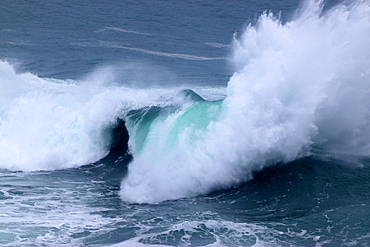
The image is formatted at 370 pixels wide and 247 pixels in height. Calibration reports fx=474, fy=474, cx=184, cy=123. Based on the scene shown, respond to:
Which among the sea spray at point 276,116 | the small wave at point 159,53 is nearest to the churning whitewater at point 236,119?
the sea spray at point 276,116

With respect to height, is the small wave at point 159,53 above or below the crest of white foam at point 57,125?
above

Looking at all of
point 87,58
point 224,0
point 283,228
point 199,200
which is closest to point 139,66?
point 87,58

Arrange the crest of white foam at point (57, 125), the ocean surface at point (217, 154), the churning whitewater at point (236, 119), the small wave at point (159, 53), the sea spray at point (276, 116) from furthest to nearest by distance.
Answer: the small wave at point (159, 53) → the crest of white foam at point (57, 125) → the churning whitewater at point (236, 119) → the sea spray at point (276, 116) → the ocean surface at point (217, 154)

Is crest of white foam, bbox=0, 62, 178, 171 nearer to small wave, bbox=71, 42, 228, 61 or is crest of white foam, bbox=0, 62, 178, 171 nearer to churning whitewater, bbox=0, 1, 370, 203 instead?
churning whitewater, bbox=0, 1, 370, 203

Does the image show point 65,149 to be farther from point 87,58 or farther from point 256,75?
point 87,58

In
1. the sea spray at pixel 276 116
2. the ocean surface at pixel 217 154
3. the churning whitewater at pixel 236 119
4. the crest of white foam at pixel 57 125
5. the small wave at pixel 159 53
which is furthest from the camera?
the small wave at pixel 159 53

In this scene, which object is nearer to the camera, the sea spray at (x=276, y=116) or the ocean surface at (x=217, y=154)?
the ocean surface at (x=217, y=154)

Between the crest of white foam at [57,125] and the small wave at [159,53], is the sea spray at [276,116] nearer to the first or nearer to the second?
the crest of white foam at [57,125]

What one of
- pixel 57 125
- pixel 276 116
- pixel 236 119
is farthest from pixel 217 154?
pixel 57 125
